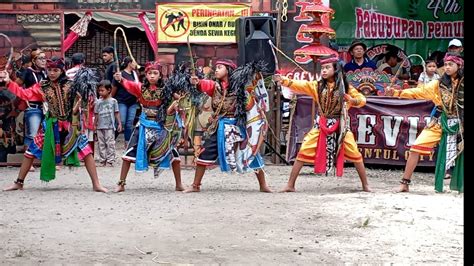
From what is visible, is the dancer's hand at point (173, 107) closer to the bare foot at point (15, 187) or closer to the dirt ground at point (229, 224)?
the dirt ground at point (229, 224)

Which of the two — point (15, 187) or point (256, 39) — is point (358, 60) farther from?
point (15, 187)

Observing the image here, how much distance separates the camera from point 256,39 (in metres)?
12.4

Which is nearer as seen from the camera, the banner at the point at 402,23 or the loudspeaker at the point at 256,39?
the loudspeaker at the point at 256,39

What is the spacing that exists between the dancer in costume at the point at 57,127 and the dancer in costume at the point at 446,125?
137 inches

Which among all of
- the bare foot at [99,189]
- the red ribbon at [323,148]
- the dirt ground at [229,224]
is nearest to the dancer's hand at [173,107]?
the dirt ground at [229,224]

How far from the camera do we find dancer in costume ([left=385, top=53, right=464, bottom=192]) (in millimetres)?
10086

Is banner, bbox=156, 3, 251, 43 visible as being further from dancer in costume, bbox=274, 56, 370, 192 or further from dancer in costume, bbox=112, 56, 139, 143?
dancer in costume, bbox=274, 56, 370, 192

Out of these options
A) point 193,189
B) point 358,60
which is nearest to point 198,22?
point 358,60

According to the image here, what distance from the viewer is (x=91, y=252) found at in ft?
23.3

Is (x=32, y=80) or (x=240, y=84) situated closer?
(x=240, y=84)

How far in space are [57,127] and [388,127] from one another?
15.1ft

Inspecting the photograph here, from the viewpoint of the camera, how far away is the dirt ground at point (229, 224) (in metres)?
7.08

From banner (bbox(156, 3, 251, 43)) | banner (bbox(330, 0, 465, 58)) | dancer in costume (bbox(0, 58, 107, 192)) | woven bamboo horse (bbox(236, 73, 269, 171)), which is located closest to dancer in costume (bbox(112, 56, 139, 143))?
banner (bbox(156, 3, 251, 43))

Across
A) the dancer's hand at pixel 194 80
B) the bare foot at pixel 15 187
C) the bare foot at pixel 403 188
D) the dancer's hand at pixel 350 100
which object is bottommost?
the bare foot at pixel 15 187
